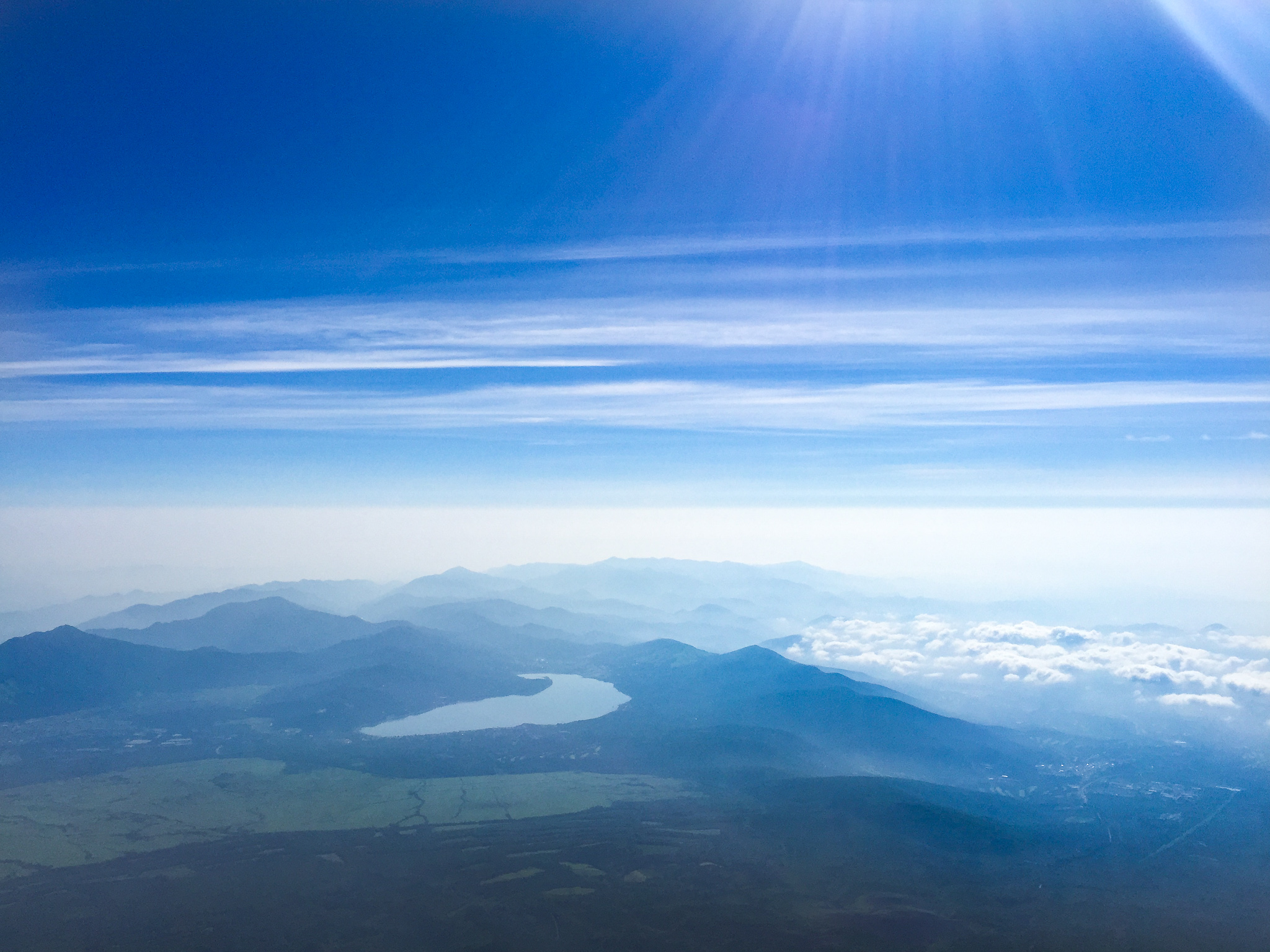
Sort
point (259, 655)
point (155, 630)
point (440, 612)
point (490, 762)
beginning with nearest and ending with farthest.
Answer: point (490, 762), point (259, 655), point (155, 630), point (440, 612)

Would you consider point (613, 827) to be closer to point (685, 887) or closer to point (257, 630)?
point (685, 887)

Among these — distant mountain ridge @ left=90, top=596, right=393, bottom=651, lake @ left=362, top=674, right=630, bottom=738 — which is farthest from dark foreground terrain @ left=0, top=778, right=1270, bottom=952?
distant mountain ridge @ left=90, top=596, right=393, bottom=651

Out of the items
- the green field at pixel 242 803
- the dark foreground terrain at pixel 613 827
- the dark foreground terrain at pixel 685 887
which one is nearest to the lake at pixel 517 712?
the dark foreground terrain at pixel 613 827

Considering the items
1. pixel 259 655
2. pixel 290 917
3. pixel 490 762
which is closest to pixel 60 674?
pixel 259 655

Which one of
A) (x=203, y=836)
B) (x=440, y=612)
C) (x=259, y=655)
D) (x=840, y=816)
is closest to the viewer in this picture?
(x=203, y=836)

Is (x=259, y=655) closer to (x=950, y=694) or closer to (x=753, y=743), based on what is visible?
(x=753, y=743)

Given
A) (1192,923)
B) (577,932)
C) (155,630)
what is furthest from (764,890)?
(155,630)

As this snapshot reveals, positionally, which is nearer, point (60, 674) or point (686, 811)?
point (686, 811)
